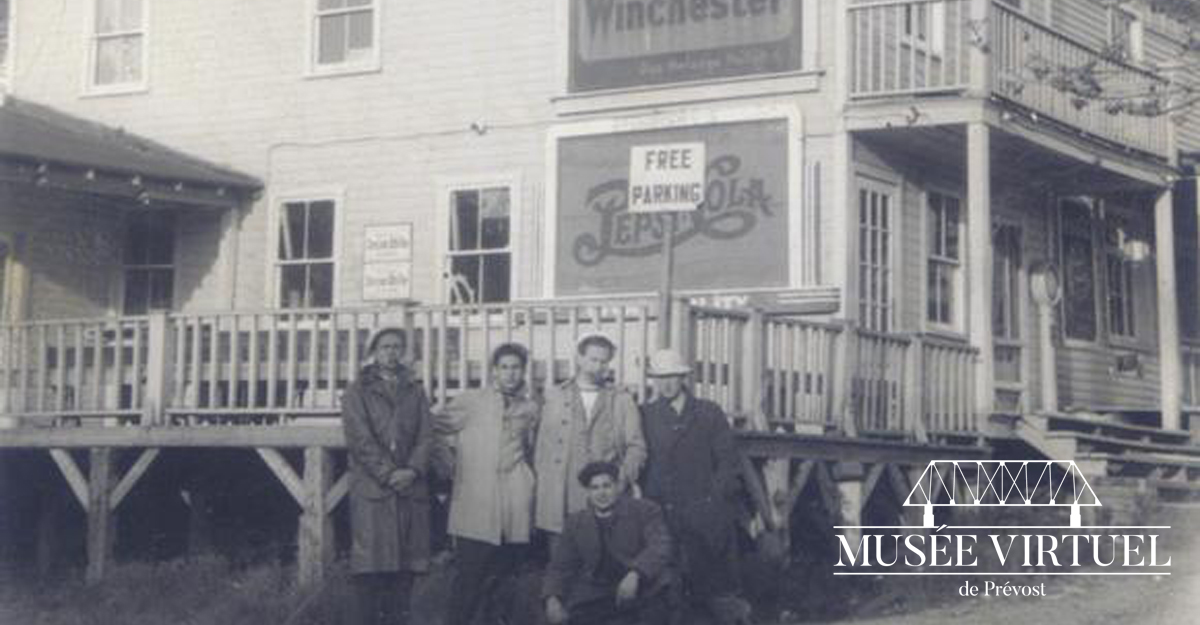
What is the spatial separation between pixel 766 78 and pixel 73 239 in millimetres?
8023

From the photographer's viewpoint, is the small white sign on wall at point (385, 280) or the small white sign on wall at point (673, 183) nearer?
the small white sign on wall at point (673, 183)

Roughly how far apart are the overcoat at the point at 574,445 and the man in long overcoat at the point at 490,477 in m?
0.10

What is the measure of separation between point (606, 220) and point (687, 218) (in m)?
0.90

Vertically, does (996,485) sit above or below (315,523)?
above

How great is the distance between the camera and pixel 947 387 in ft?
57.3

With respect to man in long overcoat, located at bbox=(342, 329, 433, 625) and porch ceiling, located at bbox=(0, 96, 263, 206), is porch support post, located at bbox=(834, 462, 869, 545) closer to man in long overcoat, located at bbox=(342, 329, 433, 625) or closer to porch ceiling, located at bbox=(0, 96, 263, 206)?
man in long overcoat, located at bbox=(342, 329, 433, 625)

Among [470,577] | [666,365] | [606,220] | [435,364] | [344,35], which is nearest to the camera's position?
[470,577]

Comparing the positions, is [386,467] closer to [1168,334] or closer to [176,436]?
[176,436]

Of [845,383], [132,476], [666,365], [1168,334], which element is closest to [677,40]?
[845,383]

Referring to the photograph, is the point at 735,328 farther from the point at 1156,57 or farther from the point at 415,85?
the point at 1156,57

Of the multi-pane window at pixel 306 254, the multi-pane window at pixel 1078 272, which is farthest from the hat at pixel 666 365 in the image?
the multi-pane window at pixel 1078 272

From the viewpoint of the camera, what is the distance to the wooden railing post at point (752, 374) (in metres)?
14.3

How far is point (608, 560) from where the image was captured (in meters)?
10.6

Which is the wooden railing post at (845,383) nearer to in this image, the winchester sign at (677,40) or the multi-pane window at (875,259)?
the multi-pane window at (875,259)
